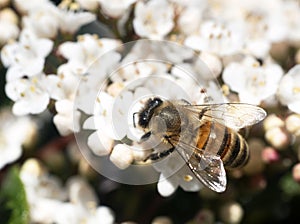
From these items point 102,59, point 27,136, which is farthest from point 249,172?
point 27,136

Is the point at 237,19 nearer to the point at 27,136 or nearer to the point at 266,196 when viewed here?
the point at 266,196

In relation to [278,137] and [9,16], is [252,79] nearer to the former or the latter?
[278,137]

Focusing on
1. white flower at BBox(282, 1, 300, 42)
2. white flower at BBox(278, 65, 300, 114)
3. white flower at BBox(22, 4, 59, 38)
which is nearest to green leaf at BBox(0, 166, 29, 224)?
white flower at BBox(22, 4, 59, 38)

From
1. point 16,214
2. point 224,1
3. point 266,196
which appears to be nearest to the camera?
point 16,214

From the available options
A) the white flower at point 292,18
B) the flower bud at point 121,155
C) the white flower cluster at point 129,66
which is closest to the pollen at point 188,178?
the white flower cluster at point 129,66

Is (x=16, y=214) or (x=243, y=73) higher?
(x=243, y=73)

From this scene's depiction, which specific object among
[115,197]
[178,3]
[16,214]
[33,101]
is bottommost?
[115,197]

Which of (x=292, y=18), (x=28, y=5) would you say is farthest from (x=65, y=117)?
(x=292, y=18)
